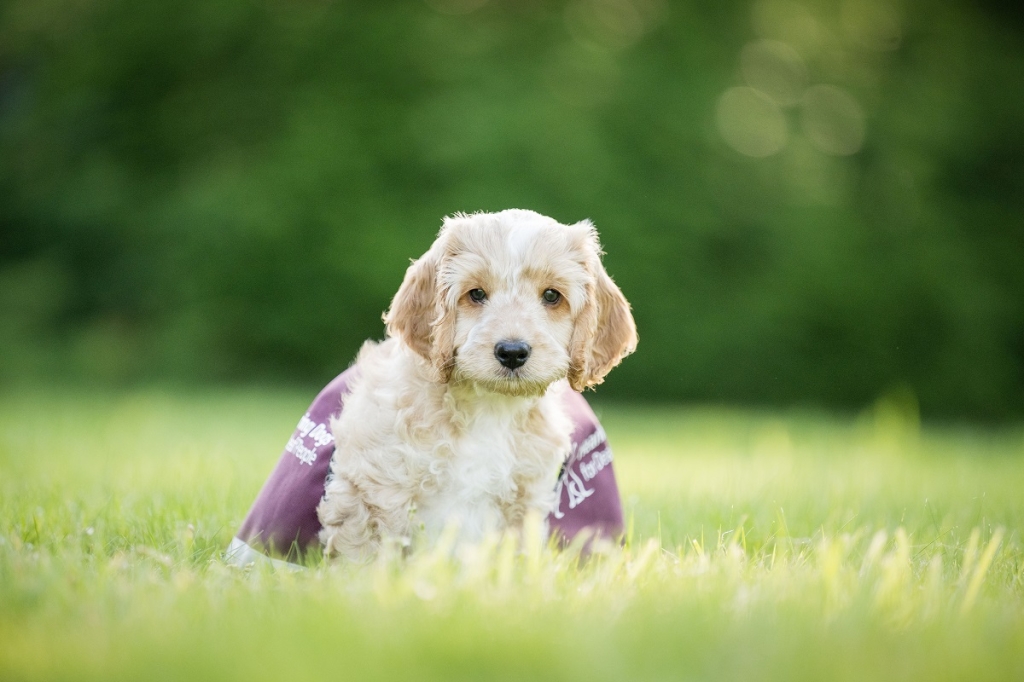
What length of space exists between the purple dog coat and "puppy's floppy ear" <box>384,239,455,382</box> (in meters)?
0.48

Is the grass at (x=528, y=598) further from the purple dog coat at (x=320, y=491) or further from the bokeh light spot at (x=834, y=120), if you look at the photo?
the bokeh light spot at (x=834, y=120)

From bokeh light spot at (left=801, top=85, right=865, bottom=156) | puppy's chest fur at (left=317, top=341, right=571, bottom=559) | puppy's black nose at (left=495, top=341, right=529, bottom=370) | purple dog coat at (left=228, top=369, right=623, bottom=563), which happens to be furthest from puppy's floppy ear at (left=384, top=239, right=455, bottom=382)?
bokeh light spot at (left=801, top=85, right=865, bottom=156)

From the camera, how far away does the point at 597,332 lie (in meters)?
4.25

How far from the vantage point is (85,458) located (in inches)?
249

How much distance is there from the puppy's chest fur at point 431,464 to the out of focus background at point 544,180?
10.9 meters

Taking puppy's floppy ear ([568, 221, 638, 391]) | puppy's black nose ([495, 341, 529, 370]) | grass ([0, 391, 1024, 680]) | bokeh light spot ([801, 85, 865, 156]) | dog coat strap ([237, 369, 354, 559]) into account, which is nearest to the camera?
grass ([0, 391, 1024, 680])

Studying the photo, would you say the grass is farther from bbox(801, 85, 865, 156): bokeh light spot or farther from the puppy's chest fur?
bbox(801, 85, 865, 156): bokeh light spot

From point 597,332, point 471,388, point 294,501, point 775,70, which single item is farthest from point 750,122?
point 294,501

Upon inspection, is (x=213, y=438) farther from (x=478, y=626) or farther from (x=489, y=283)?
(x=478, y=626)

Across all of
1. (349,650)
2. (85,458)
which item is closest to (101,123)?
(85,458)

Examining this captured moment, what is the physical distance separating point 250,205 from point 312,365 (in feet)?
9.23

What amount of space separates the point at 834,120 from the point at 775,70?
4.28 feet

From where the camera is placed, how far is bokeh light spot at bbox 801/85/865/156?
51.3 feet

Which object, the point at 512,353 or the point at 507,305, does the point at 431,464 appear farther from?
the point at 507,305
